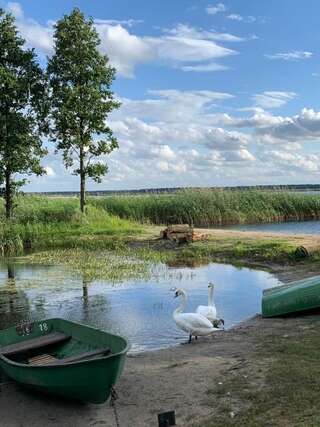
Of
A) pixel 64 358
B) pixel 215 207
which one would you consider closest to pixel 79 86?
pixel 215 207

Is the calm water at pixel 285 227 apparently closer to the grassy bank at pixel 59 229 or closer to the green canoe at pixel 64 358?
the grassy bank at pixel 59 229

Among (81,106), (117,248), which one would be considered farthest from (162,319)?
(81,106)

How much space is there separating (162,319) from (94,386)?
20.5 ft

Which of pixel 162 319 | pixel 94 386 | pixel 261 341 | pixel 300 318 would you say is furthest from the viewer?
pixel 162 319

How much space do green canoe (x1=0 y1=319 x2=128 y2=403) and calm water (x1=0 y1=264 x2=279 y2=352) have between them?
2174mm

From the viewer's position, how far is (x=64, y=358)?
783 cm

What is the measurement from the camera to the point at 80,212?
104 feet

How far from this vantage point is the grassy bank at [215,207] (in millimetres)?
38625

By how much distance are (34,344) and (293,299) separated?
205 inches

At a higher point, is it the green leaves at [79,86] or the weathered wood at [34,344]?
the green leaves at [79,86]

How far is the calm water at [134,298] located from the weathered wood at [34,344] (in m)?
2.21

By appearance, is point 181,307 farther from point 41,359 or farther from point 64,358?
point 64,358

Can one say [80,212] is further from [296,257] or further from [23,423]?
[23,423]

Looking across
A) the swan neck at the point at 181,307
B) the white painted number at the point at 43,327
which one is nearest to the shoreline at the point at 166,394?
the white painted number at the point at 43,327
